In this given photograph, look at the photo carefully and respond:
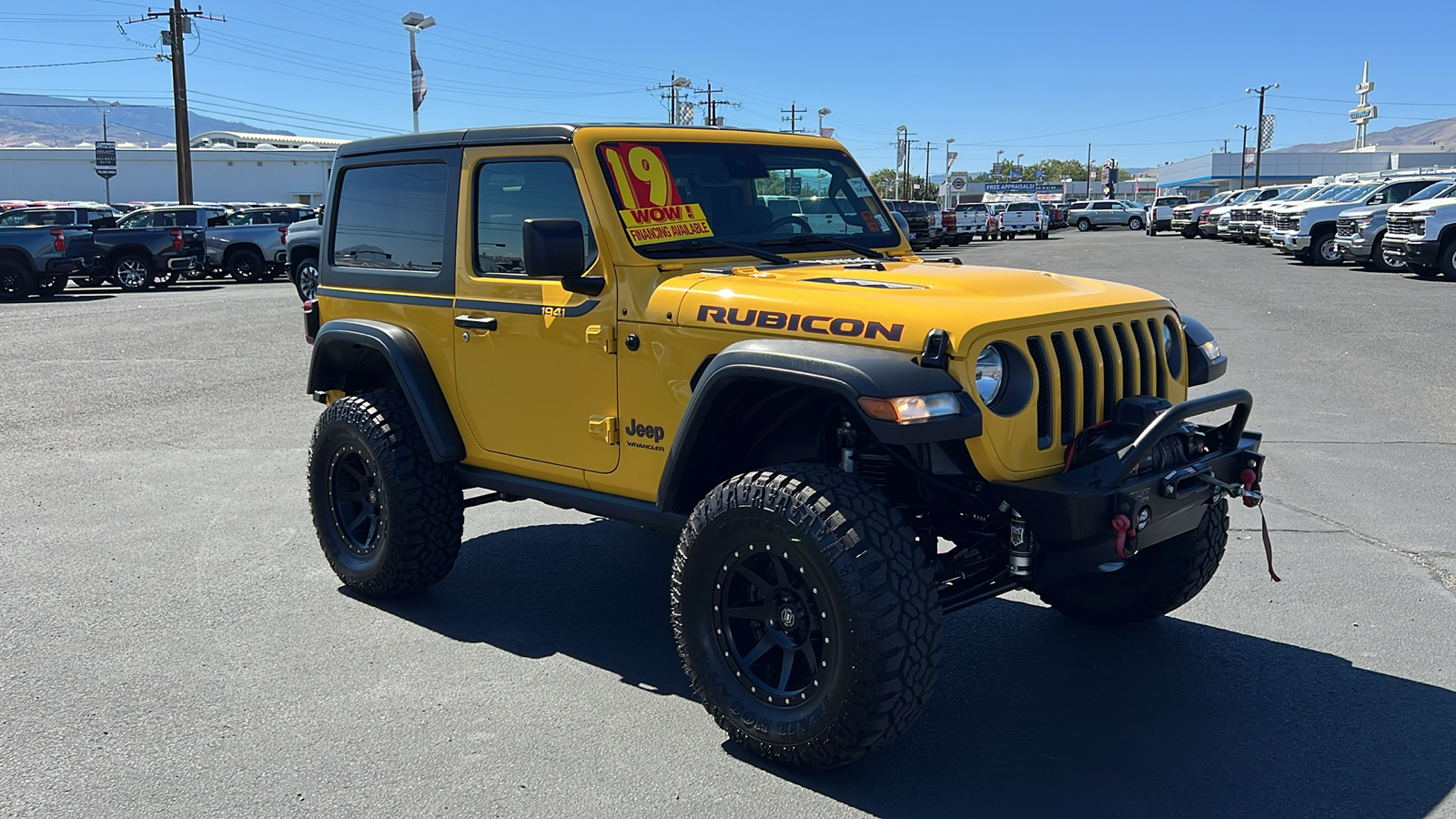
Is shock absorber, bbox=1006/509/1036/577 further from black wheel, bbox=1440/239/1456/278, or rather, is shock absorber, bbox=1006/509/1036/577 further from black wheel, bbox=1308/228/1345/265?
black wheel, bbox=1308/228/1345/265

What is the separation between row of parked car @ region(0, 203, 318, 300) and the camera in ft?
70.0

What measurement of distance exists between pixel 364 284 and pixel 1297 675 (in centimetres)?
429

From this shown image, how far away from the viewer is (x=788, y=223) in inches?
192

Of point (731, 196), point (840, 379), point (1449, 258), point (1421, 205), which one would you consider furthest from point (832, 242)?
point (1421, 205)

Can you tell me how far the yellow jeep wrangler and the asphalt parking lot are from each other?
32 cm

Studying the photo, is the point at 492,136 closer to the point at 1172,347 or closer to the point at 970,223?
the point at 1172,347

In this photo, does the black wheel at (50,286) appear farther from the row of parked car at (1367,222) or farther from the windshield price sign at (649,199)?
the row of parked car at (1367,222)

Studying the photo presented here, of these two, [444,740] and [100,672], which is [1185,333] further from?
[100,672]

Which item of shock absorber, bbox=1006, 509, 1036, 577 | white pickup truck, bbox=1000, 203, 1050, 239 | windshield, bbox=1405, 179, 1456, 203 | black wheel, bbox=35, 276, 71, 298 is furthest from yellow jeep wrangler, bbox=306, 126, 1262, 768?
white pickup truck, bbox=1000, 203, 1050, 239

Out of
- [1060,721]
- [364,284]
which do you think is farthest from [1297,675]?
[364,284]

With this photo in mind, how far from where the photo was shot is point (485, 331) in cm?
477

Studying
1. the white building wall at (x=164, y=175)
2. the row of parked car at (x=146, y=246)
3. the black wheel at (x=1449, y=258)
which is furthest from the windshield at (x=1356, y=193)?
the white building wall at (x=164, y=175)

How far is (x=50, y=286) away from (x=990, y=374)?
23682 mm

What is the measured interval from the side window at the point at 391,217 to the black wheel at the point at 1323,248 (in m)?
26.4
